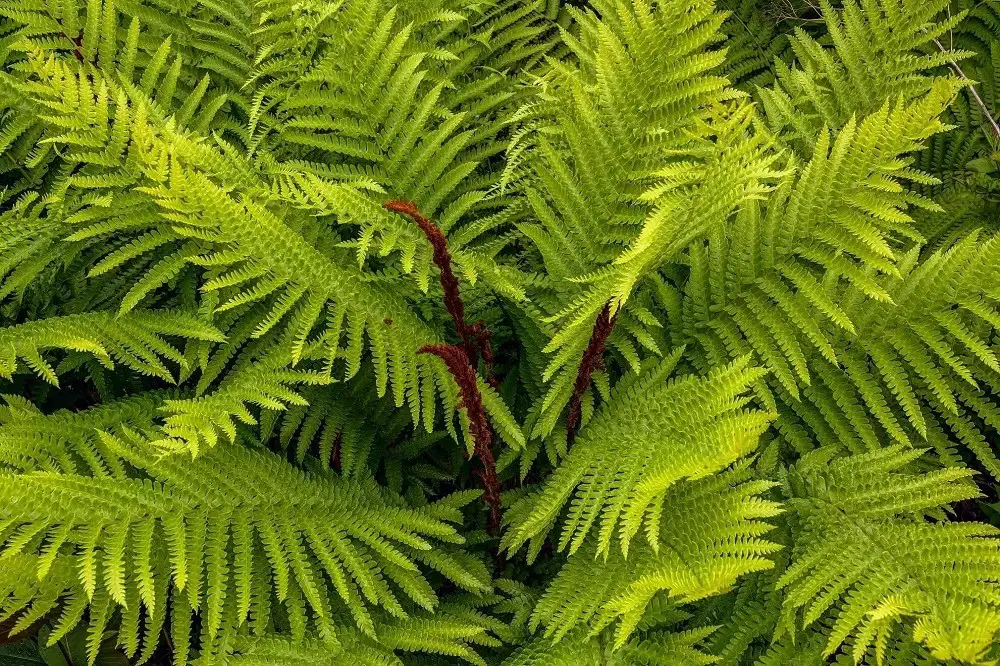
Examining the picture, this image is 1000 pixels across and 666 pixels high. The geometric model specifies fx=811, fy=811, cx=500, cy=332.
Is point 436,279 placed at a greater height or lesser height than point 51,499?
greater

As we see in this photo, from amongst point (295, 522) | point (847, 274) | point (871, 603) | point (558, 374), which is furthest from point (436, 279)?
point (871, 603)

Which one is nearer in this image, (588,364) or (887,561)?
(887,561)

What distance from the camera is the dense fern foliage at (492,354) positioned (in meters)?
1.60

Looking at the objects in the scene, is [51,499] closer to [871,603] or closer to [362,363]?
[362,363]

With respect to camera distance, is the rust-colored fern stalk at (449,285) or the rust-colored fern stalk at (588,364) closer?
the rust-colored fern stalk at (449,285)

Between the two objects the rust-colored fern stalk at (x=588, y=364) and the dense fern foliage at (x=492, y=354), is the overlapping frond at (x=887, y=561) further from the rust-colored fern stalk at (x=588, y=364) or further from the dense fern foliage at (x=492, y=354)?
the rust-colored fern stalk at (x=588, y=364)

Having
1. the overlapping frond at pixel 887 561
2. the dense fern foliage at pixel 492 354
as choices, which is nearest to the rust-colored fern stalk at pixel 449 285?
the dense fern foliage at pixel 492 354

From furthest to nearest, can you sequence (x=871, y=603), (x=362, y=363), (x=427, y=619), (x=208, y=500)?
1. (x=362, y=363)
2. (x=427, y=619)
3. (x=208, y=500)
4. (x=871, y=603)

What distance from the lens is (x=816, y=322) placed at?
1878 mm

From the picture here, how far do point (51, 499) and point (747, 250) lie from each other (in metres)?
1.55

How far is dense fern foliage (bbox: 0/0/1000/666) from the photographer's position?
1.60 metres

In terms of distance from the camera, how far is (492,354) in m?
1.97

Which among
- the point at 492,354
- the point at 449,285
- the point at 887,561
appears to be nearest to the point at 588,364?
the point at 492,354

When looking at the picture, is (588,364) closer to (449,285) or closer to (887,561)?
(449,285)
